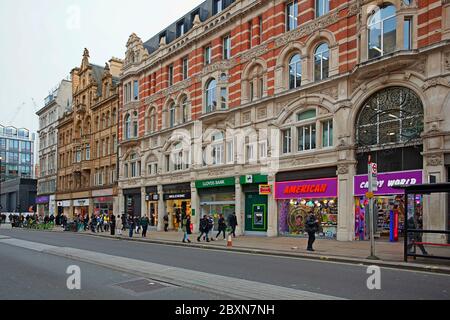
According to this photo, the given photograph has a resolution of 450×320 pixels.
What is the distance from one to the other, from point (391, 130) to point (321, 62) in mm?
5925

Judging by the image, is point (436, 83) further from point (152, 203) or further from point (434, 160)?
point (152, 203)

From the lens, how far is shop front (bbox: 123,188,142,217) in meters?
40.8

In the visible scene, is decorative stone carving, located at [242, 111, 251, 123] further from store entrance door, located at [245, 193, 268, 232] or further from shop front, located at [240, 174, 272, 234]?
store entrance door, located at [245, 193, 268, 232]

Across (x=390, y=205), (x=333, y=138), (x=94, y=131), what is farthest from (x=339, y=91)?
(x=94, y=131)

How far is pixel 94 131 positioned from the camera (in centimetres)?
5103

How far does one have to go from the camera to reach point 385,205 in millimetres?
20984

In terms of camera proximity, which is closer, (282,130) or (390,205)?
(390,205)

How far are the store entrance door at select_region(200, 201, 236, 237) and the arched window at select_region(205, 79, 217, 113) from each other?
6.72 meters

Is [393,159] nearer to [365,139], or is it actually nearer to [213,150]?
[365,139]

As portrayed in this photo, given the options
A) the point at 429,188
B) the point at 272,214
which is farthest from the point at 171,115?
the point at 429,188

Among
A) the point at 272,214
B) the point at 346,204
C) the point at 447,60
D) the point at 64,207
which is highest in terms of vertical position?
the point at 447,60
